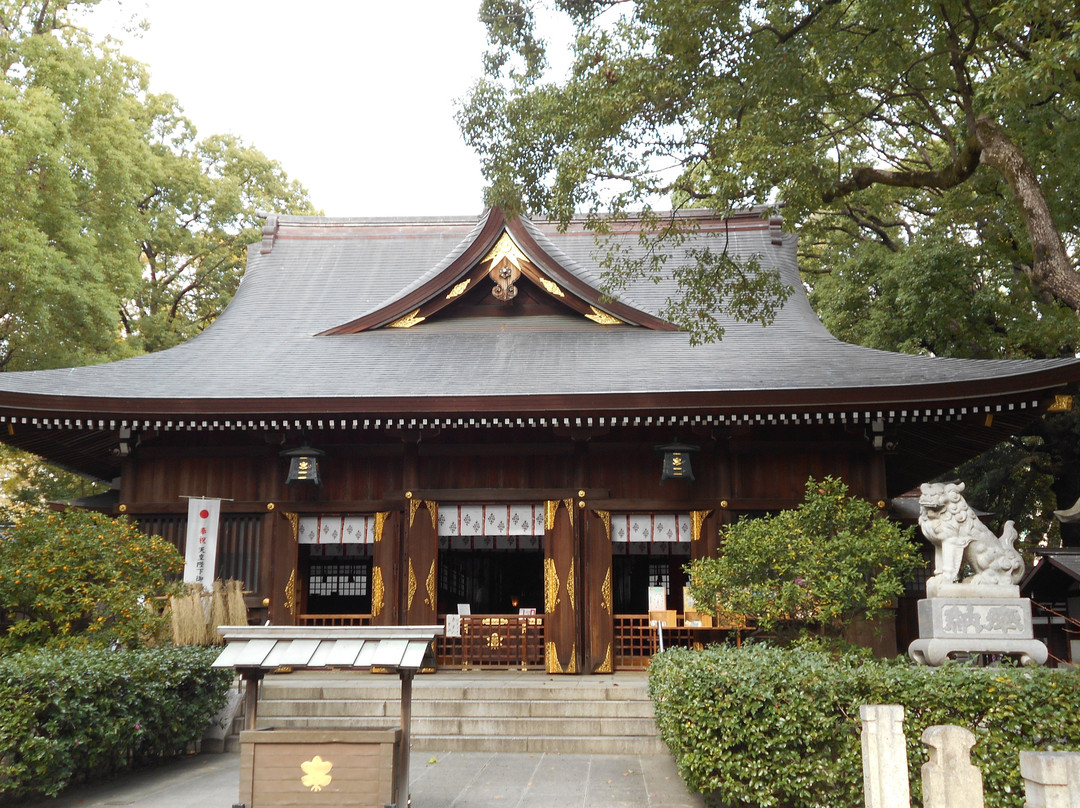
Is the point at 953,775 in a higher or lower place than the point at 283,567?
lower

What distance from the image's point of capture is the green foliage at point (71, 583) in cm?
870

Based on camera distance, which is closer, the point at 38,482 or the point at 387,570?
the point at 387,570

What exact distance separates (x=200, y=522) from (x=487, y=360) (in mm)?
4709

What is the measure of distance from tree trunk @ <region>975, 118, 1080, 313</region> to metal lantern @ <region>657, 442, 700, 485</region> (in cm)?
452

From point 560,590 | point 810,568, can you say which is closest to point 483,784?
point 810,568

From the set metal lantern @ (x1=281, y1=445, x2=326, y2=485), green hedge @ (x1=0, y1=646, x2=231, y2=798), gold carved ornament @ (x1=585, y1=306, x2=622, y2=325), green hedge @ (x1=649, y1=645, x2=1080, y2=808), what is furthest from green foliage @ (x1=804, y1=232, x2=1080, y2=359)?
green hedge @ (x1=0, y1=646, x2=231, y2=798)

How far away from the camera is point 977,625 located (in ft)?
27.2

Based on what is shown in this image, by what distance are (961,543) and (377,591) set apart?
7543 mm

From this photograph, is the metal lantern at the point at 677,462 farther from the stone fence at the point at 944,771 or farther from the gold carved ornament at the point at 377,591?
the stone fence at the point at 944,771

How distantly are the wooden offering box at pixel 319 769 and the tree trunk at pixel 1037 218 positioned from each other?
7932mm

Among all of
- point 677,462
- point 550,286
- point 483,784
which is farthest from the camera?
point 550,286

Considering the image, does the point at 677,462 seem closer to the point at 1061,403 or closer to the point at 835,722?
the point at 1061,403

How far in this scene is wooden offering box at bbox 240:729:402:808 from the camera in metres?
6.04

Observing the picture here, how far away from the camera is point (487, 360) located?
527 inches
